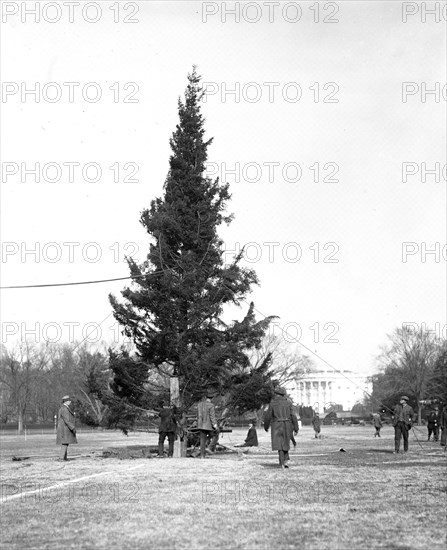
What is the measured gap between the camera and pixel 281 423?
18.8 m

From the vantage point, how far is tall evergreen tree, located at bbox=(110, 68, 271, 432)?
2902cm

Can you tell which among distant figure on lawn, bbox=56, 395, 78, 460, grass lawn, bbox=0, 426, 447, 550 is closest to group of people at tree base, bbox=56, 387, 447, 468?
distant figure on lawn, bbox=56, 395, 78, 460

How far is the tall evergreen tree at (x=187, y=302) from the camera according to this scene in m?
29.0

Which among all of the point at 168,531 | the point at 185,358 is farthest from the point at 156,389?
the point at 168,531

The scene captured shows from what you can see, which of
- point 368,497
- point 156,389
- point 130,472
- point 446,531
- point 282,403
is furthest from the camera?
point 156,389

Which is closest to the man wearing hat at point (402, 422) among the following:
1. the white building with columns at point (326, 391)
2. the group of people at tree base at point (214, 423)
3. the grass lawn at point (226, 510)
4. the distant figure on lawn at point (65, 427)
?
the group of people at tree base at point (214, 423)

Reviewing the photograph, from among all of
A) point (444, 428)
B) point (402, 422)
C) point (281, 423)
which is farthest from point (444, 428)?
point (281, 423)

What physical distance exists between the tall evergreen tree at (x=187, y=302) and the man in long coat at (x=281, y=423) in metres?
9.00

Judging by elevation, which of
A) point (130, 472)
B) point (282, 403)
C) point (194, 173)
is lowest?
point (130, 472)

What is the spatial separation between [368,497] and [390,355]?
9332 cm

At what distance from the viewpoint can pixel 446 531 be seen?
8.31m

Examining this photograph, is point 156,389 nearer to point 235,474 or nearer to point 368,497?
point 235,474

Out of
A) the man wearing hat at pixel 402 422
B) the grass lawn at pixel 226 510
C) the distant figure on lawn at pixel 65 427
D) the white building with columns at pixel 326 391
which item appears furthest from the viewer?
the white building with columns at pixel 326 391

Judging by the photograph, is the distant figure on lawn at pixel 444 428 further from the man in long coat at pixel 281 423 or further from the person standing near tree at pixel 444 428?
the man in long coat at pixel 281 423
